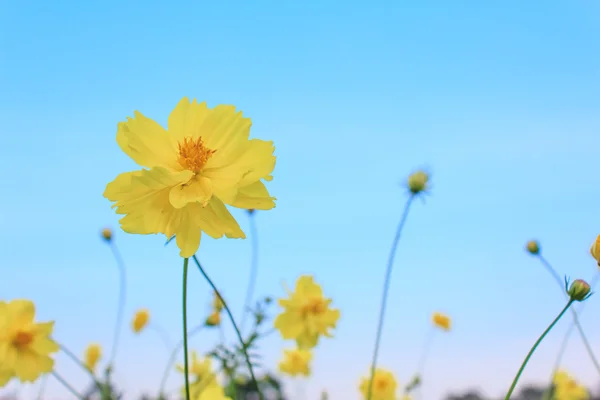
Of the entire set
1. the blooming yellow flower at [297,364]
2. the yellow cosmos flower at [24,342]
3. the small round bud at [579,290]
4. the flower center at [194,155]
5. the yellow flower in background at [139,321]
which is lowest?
the small round bud at [579,290]

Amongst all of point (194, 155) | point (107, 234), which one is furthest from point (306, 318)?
point (194, 155)

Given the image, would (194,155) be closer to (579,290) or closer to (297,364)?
(579,290)

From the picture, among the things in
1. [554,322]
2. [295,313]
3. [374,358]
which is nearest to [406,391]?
[295,313]

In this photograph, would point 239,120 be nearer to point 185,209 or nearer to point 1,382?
point 185,209

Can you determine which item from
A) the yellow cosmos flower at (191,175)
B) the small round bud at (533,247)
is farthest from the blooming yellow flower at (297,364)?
the yellow cosmos flower at (191,175)

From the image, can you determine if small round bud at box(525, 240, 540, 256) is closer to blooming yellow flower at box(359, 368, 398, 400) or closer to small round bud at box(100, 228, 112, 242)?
blooming yellow flower at box(359, 368, 398, 400)

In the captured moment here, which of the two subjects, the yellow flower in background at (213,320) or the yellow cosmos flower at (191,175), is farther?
the yellow flower in background at (213,320)

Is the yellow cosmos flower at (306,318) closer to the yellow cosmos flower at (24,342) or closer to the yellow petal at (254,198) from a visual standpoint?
the yellow cosmos flower at (24,342)
